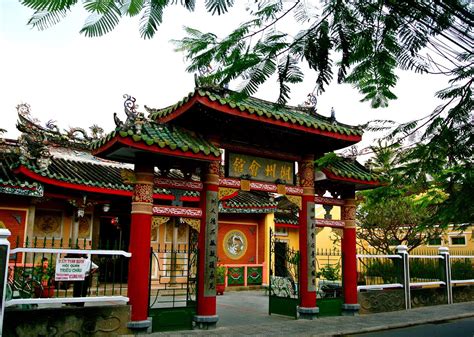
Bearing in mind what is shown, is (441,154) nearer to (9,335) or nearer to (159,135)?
(159,135)

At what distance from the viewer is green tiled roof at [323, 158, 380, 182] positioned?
386 inches

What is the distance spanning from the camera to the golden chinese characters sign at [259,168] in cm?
888

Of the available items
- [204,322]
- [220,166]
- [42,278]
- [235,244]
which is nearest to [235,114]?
[220,166]

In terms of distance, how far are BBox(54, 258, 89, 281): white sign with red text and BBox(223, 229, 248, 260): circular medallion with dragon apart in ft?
34.1

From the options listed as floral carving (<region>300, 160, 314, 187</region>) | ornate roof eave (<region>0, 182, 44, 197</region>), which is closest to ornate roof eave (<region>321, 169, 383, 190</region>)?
floral carving (<region>300, 160, 314, 187</region>)

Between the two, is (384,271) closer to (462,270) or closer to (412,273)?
(412,273)

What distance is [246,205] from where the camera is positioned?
1678cm

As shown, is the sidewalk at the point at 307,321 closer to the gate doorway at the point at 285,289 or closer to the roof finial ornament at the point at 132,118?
the gate doorway at the point at 285,289

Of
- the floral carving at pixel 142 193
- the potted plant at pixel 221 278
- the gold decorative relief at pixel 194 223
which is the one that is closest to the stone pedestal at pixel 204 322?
the gold decorative relief at pixel 194 223

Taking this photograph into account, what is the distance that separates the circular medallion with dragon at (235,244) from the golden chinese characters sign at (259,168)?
26.7 ft

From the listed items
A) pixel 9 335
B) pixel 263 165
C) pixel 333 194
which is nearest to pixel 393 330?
pixel 333 194

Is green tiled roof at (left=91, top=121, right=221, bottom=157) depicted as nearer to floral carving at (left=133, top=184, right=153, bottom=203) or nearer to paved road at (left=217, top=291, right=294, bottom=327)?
floral carving at (left=133, top=184, right=153, bottom=203)

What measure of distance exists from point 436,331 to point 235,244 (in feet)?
31.1

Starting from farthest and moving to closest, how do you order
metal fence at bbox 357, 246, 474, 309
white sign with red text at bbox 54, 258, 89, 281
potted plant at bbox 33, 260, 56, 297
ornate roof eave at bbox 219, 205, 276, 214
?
ornate roof eave at bbox 219, 205, 276, 214 → metal fence at bbox 357, 246, 474, 309 → potted plant at bbox 33, 260, 56, 297 → white sign with red text at bbox 54, 258, 89, 281
